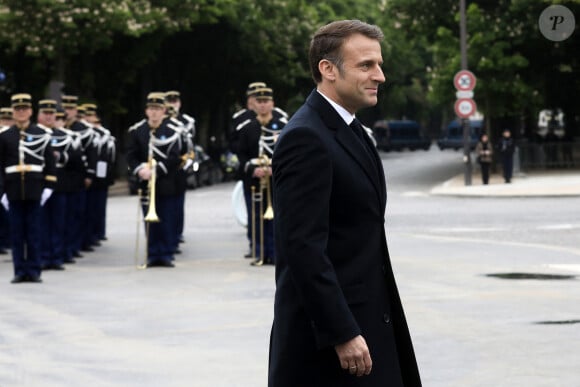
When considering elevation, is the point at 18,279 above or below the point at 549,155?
above

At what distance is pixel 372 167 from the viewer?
4977 mm

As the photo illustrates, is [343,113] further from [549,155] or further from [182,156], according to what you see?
[549,155]

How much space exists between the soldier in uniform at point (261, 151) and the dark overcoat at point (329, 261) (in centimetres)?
1158

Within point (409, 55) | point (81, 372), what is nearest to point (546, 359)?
point (81, 372)

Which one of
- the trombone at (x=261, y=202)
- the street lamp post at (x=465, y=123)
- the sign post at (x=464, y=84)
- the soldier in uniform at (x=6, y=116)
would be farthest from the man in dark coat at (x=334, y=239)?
the street lamp post at (x=465, y=123)

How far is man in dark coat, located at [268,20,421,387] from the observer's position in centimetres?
477

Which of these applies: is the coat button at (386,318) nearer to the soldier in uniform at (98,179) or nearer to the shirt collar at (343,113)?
the shirt collar at (343,113)

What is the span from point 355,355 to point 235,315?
717 centimetres

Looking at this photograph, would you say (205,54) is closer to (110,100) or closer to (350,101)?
(110,100)

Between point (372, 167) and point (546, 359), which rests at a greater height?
point (372, 167)

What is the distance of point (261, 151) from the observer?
55.5ft

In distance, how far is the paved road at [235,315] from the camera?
912cm

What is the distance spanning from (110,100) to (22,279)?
3527cm

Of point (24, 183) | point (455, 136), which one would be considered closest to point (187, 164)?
point (24, 183)
